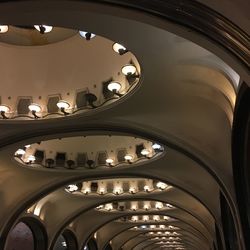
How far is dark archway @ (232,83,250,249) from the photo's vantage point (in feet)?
21.9

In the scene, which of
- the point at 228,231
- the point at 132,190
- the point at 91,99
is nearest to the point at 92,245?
the point at 132,190

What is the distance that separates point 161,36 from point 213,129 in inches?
125

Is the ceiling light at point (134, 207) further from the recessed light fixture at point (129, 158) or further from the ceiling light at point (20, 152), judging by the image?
the ceiling light at point (20, 152)

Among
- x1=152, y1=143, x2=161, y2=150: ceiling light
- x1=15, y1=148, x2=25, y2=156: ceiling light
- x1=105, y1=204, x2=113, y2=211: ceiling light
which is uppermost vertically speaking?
x1=105, y1=204, x2=113, y2=211: ceiling light

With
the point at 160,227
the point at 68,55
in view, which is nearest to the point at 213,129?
the point at 68,55

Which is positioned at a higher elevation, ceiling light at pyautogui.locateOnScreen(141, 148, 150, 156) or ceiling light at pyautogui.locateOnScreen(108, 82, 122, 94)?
ceiling light at pyautogui.locateOnScreen(141, 148, 150, 156)

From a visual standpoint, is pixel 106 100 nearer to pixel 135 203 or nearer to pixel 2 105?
pixel 2 105

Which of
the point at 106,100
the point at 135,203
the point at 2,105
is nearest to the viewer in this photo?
the point at 106,100

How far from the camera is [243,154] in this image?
311 inches

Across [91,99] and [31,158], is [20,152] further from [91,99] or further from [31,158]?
[91,99]

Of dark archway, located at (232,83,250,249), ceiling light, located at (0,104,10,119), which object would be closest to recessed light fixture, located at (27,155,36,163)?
ceiling light, located at (0,104,10,119)

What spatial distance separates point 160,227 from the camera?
86.4 feet

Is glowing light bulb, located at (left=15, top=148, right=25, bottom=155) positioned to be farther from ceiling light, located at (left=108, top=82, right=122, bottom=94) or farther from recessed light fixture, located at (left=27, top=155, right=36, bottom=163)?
ceiling light, located at (left=108, top=82, right=122, bottom=94)

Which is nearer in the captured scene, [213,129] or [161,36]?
[161,36]
